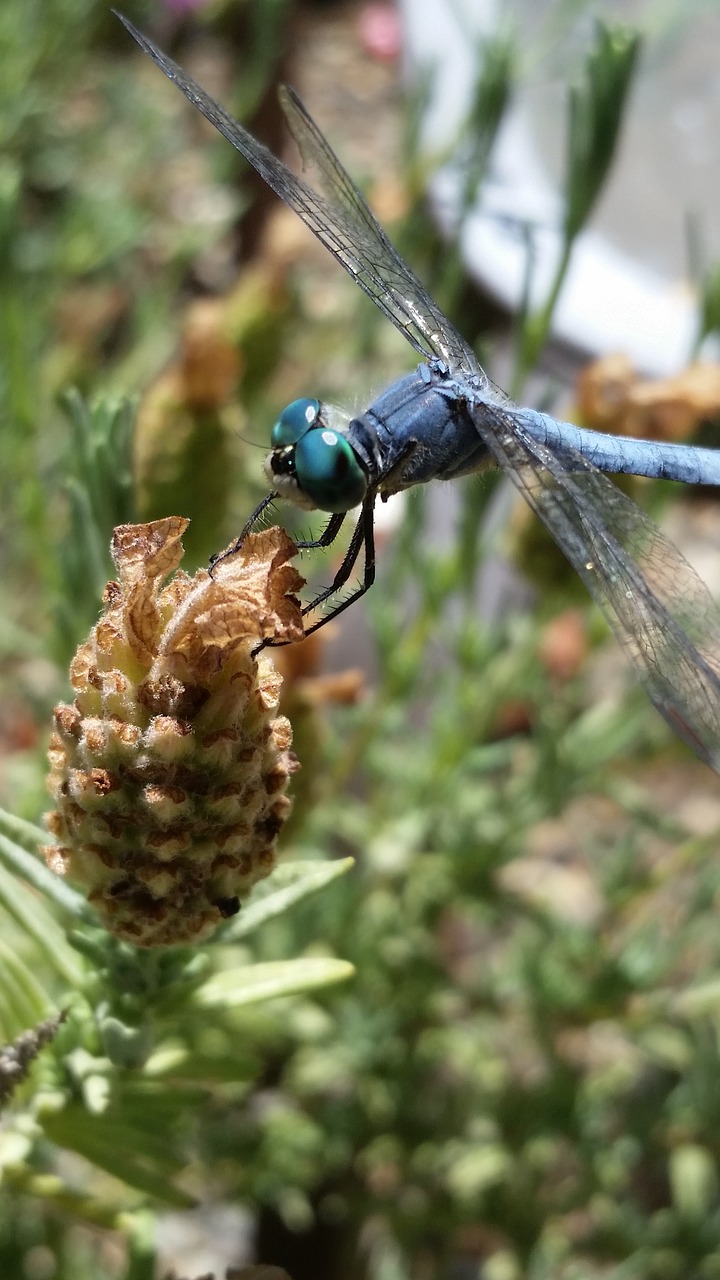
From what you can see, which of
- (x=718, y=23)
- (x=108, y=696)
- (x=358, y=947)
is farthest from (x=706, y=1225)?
(x=718, y=23)

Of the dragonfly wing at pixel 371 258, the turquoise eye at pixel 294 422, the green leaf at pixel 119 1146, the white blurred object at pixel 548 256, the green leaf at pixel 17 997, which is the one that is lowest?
the green leaf at pixel 119 1146

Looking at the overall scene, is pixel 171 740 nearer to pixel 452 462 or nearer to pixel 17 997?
pixel 17 997

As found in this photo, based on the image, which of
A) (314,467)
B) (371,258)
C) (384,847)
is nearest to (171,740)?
(314,467)

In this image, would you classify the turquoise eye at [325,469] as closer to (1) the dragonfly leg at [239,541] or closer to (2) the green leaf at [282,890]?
(1) the dragonfly leg at [239,541]

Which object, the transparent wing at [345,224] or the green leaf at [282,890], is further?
the transparent wing at [345,224]

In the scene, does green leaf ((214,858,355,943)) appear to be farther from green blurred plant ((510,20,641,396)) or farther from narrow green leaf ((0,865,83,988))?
green blurred plant ((510,20,641,396))

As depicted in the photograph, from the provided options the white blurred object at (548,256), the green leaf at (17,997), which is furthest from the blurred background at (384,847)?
the white blurred object at (548,256)

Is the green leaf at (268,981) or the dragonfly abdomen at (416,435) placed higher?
the dragonfly abdomen at (416,435)
